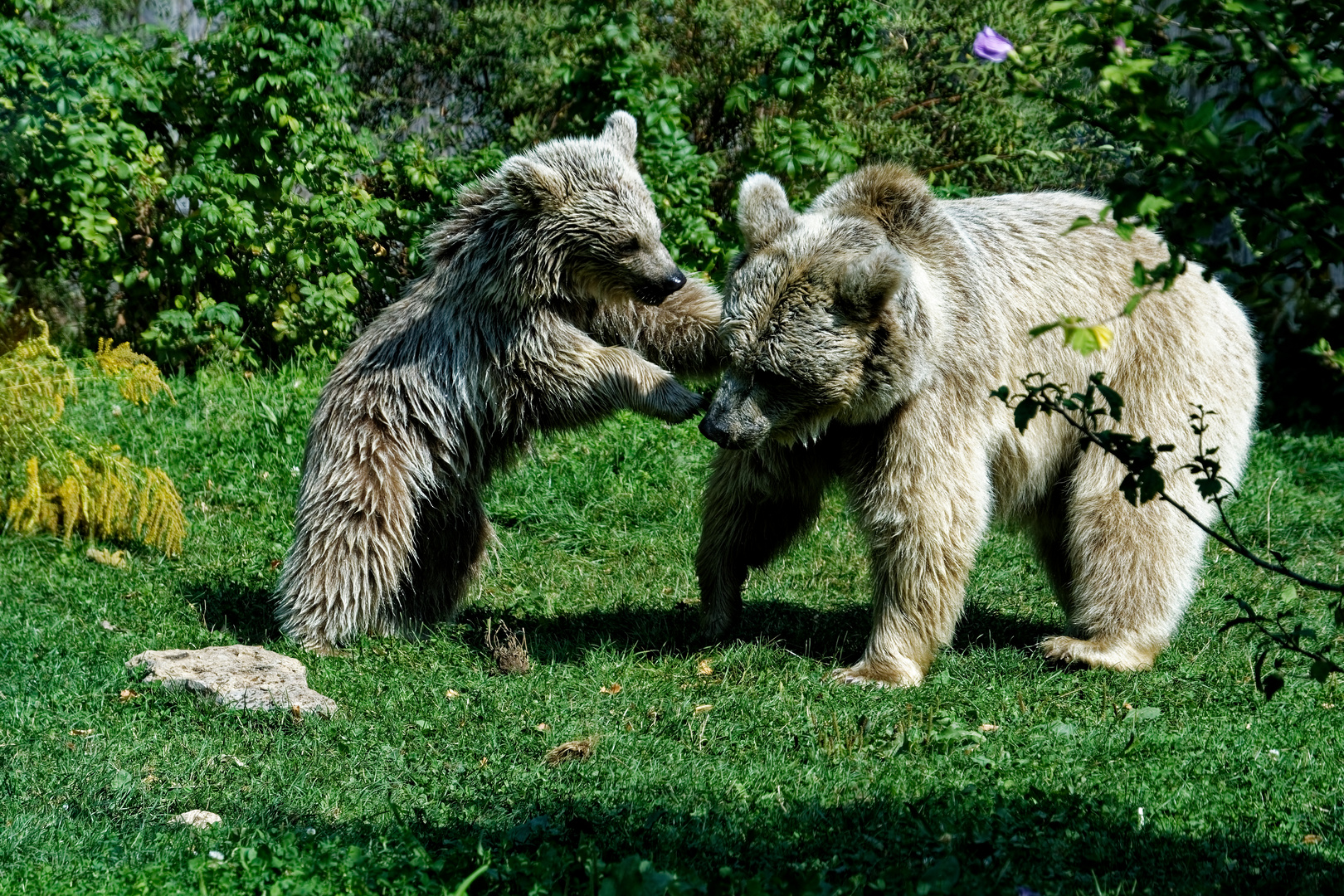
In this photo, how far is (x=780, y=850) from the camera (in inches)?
143

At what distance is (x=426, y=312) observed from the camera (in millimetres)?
5957

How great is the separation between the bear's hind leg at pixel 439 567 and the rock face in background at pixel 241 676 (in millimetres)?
894

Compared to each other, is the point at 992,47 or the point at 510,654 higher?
the point at 992,47

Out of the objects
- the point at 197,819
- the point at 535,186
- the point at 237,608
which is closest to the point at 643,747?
the point at 197,819

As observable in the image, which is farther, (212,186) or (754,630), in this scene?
(212,186)

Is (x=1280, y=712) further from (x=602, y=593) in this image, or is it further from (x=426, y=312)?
(x=426, y=312)

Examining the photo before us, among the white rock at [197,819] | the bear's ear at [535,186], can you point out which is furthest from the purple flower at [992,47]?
the bear's ear at [535,186]

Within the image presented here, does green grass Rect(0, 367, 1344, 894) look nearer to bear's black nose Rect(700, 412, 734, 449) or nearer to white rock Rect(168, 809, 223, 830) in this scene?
white rock Rect(168, 809, 223, 830)

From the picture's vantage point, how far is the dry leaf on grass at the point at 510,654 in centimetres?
541

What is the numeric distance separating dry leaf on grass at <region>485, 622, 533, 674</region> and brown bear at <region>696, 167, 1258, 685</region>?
0.84 m

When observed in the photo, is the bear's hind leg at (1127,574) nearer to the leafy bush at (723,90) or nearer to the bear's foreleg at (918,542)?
the bear's foreleg at (918,542)

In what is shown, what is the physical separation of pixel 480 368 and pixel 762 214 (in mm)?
1556

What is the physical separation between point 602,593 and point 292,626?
61.9 inches

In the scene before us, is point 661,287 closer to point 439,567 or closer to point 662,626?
point 662,626
